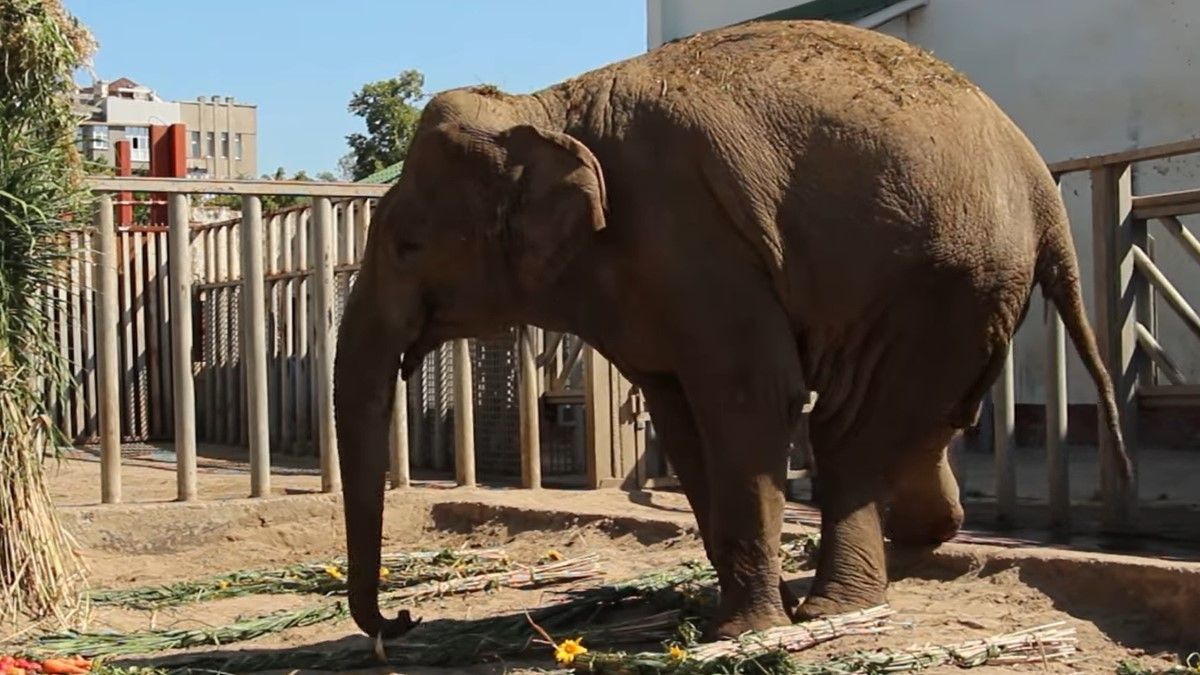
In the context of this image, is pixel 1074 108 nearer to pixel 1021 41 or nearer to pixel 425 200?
pixel 1021 41

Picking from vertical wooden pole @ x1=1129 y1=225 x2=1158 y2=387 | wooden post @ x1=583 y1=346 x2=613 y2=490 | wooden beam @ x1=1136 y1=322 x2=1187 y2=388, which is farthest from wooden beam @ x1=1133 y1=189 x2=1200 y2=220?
wooden post @ x1=583 y1=346 x2=613 y2=490

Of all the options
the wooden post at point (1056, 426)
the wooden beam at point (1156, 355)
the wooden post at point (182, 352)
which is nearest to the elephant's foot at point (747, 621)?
the wooden post at point (1056, 426)

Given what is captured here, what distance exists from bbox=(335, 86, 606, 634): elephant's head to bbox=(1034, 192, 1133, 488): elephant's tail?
1.78m

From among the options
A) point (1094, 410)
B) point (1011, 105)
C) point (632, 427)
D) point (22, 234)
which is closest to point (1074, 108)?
point (1011, 105)

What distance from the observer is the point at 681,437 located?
6645 mm

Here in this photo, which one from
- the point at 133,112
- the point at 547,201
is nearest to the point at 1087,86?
the point at 547,201

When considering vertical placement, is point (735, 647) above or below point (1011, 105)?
below

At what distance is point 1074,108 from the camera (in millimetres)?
16141

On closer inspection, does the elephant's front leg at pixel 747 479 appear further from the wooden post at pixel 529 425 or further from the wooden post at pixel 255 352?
the wooden post at pixel 529 425

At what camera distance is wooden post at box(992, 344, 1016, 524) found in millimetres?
9039

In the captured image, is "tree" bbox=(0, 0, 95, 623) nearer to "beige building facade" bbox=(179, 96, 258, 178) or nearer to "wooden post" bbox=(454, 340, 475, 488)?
"wooden post" bbox=(454, 340, 475, 488)

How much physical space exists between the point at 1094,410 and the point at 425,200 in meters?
9.97

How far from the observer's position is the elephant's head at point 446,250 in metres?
5.96

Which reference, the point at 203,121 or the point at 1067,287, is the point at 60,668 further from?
the point at 203,121
